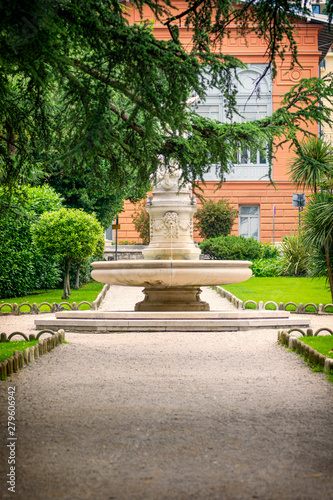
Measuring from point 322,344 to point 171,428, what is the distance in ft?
15.7

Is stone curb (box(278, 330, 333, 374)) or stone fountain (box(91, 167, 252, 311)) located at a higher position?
stone fountain (box(91, 167, 252, 311))

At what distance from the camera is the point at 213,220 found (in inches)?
1265

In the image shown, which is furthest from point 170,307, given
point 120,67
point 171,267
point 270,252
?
point 270,252

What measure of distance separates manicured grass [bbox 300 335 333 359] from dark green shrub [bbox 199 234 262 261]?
17.8 meters

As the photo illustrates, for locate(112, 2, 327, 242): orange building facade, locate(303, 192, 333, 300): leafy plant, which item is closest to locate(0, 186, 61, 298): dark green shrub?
locate(303, 192, 333, 300): leafy plant

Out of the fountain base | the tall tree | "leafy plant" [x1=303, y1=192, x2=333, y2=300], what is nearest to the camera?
the tall tree

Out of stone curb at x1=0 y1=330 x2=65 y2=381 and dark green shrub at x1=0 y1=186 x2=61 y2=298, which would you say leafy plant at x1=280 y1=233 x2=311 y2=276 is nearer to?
dark green shrub at x1=0 y1=186 x2=61 y2=298

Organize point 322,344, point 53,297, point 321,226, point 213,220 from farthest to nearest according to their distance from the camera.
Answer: point 213,220
point 53,297
point 321,226
point 322,344

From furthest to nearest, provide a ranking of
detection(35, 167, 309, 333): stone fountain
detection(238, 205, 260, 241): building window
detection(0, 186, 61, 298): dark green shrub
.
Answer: detection(238, 205, 260, 241): building window → detection(0, 186, 61, 298): dark green shrub → detection(35, 167, 309, 333): stone fountain

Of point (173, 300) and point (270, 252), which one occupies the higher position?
point (270, 252)

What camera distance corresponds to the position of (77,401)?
17.7 ft

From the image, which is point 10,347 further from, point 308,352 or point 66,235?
point 66,235

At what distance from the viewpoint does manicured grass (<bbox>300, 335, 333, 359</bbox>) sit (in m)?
8.02

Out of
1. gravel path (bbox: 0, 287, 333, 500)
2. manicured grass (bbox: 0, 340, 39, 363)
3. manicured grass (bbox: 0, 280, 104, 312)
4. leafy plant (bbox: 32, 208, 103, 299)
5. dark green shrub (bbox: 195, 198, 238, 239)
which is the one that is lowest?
manicured grass (bbox: 0, 280, 104, 312)
